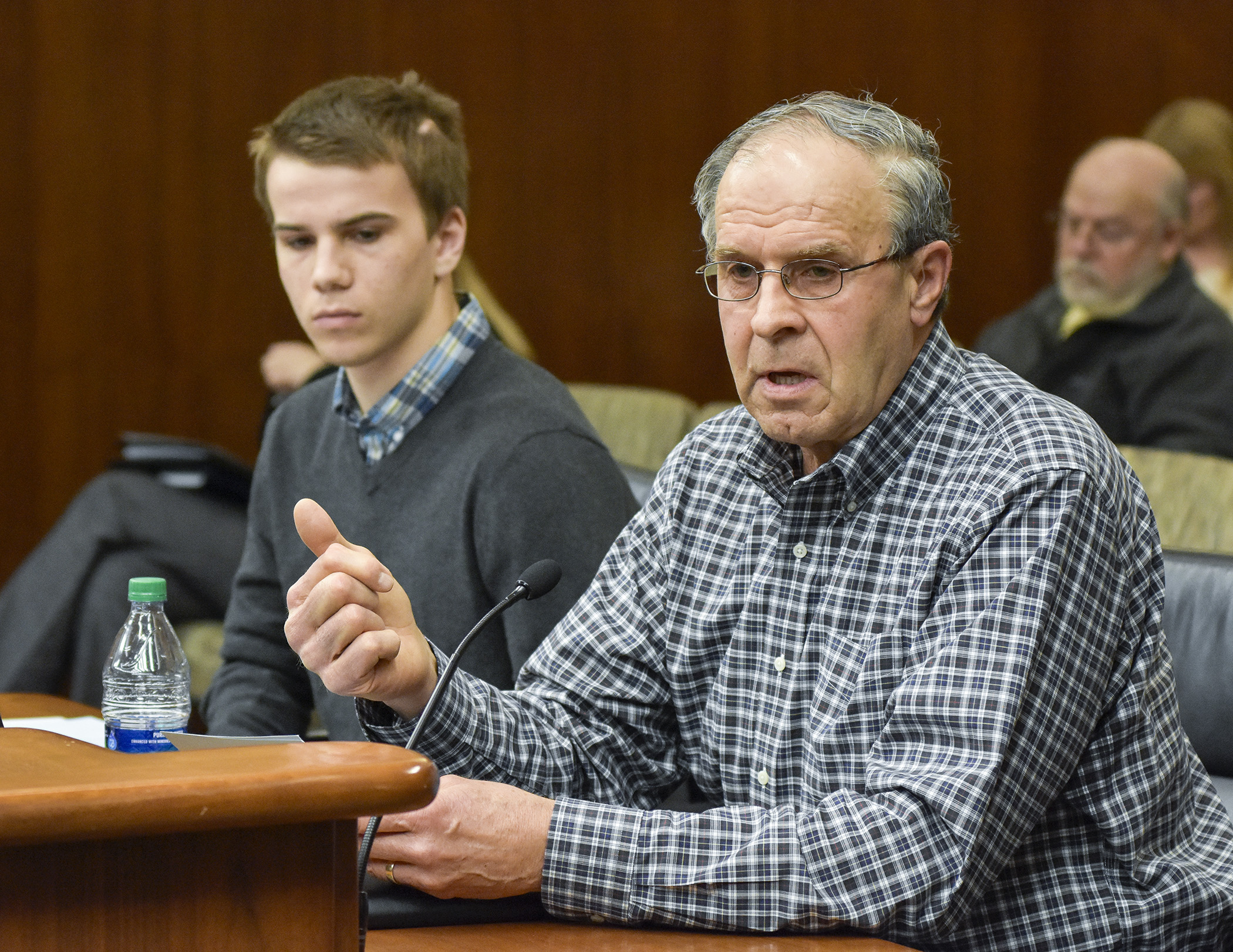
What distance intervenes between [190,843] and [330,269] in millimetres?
1279

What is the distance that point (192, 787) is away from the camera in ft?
2.08

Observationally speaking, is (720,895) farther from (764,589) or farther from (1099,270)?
(1099,270)

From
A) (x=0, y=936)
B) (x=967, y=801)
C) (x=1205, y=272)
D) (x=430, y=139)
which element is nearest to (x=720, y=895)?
(x=967, y=801)

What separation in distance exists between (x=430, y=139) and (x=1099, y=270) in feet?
7.04

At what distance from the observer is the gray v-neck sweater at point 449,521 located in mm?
1683

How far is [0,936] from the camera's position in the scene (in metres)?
0.62

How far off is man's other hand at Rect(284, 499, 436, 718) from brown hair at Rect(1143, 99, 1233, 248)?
3.26 m

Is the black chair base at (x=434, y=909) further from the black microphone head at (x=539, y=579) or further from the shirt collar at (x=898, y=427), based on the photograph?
the shirt collar at (x=898, y=427)

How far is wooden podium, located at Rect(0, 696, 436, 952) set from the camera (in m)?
0.62

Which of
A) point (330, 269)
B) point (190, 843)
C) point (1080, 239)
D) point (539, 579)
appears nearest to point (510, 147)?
point (1080, 239)

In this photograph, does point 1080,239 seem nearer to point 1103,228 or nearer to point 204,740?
point 1103,228

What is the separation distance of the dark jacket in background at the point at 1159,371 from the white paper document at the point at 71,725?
237cm

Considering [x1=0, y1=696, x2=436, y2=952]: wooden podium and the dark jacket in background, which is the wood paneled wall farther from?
[x1=0, y1=696, x2=436, y2=952]: wooden podium

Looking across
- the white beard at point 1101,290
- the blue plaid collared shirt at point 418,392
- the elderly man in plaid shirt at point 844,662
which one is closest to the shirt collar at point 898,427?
the elderly man in plaid shirt at point 844,662
